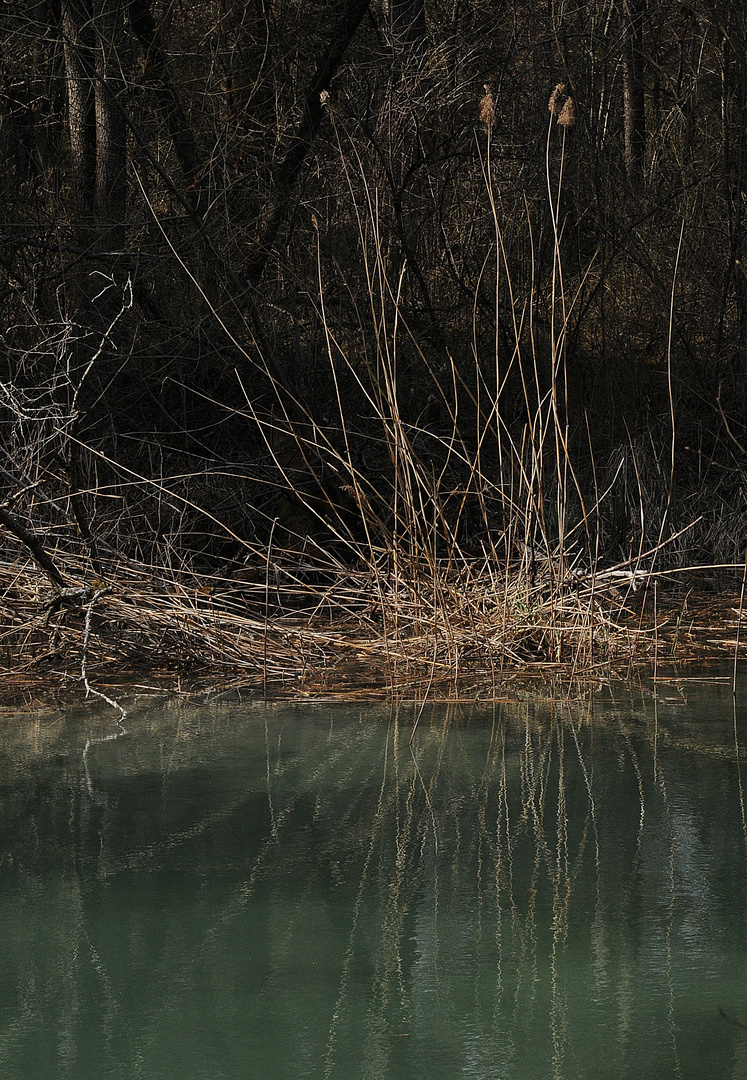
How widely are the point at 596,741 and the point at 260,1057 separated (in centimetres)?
185

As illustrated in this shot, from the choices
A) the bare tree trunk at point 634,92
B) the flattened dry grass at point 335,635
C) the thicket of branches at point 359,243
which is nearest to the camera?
→ the flattened dry grass at point 335,635

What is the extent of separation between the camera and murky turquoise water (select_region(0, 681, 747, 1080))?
1.85m

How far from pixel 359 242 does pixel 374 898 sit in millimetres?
4791

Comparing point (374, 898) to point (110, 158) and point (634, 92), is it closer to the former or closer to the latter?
point (110, 158)

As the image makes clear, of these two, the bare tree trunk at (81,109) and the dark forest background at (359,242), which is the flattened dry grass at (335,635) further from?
the bare tree trunk at (81,109)

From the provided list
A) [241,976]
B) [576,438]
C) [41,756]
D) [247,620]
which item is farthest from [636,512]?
[241,976]

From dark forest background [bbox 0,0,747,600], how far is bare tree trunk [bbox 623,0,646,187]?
43 mm

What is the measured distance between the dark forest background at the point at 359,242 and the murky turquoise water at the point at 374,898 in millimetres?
2637

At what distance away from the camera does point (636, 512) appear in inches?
252

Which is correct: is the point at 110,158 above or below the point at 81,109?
below

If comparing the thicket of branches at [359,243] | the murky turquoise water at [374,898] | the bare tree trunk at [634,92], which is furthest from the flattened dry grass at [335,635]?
the bare tree trunk at [634,92]

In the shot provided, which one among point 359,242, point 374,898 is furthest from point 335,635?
point 359,242

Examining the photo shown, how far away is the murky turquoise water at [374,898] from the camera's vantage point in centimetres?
185

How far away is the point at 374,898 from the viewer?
94.6 inches
